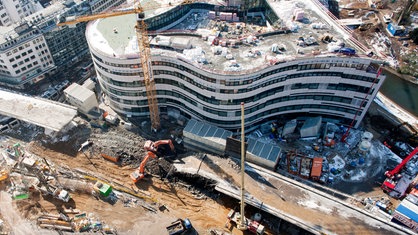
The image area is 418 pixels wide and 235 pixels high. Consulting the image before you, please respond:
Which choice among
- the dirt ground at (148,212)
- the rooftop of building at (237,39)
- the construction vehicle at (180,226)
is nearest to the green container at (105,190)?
the dirt ground at (148,212)

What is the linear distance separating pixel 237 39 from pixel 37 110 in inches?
2257

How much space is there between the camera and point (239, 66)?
73375mm

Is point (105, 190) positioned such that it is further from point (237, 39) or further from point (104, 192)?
point (237, 39)

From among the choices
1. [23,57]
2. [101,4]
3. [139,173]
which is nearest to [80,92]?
[23,57]

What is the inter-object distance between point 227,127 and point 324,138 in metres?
25.9

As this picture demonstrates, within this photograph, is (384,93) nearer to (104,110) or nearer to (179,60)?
(179,60)

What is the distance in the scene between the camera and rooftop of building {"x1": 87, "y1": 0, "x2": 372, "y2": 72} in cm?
7500

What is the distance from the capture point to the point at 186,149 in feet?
271

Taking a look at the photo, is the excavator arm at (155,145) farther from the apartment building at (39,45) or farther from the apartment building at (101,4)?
the apartment building at (101,4)

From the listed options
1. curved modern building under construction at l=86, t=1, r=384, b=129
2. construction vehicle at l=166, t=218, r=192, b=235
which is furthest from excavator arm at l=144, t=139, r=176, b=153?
construction vehicle at l=166, t=218, r=192, b=235

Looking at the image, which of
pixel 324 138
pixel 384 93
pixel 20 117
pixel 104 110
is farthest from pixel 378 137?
pixel 20 117

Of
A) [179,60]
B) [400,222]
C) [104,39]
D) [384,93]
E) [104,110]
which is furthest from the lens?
[384,93]

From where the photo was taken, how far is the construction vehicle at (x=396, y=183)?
72.6m

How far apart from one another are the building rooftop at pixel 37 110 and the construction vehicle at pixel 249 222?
4901cm
